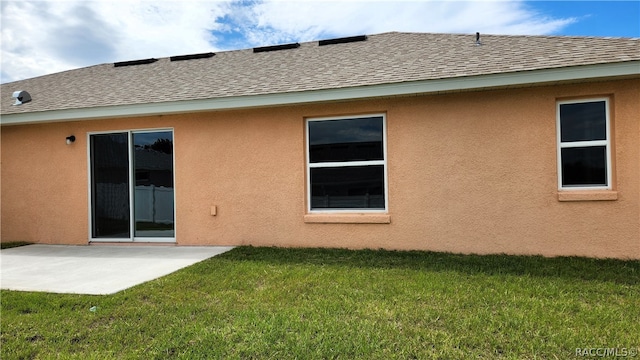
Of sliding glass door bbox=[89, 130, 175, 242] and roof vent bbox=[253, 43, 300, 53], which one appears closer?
sliding glass door bbox=[89, 130, 175, 242]

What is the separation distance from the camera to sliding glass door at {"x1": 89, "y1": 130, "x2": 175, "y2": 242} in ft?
25.0

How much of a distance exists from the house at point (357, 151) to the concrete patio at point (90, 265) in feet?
1.90

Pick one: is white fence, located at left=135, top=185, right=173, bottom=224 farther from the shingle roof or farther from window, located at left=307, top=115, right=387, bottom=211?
window, located at left=307, top=115, right=387, bottom=211

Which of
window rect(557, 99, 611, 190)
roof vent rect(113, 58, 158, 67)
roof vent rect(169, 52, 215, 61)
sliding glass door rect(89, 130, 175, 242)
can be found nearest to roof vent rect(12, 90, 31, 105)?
sliding glass door rect(89, 130, 175, 242)

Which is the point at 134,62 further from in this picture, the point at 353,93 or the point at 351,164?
the point at 351,164

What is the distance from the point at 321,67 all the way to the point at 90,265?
5777 millimetres

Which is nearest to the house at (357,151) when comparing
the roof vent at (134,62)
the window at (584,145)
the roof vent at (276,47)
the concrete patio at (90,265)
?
the window at (584,145)

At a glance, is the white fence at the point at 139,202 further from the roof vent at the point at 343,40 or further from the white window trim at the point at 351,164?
the roof vent at the point at 343,40

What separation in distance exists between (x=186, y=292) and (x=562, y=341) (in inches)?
152

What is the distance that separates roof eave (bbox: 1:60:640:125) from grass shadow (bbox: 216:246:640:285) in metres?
2.75

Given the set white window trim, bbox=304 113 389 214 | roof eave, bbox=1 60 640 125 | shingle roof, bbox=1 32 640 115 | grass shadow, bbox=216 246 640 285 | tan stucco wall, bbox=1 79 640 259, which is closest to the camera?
grass shadow, bbox=216 246 640 285

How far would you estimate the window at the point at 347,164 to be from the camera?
6578 mm

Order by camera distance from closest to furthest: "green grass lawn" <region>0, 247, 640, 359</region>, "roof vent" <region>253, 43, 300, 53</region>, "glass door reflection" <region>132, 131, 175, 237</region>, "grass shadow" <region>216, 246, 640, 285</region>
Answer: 1. "green grass lawn" <region>0, 247, 640, 359</region>
2. "grass shadow" <region>216, 246, 640, 285</region>
3. "glass door reflection" <region>132, 131, 175, 237</region>
4. "roof vent" <region>253, 43, 300, 53</region>

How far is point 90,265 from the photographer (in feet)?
19.4
